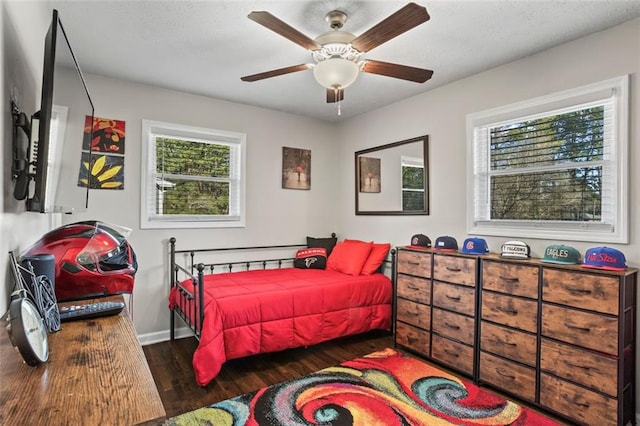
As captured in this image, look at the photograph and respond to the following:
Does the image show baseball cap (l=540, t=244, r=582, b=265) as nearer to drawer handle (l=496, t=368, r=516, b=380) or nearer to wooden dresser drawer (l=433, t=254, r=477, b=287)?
wooden dresser drawer (l=433, t=254, r=477, b=287)

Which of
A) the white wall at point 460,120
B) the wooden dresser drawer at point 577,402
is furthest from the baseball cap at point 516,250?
the wooden dresser drawer at point 577,402

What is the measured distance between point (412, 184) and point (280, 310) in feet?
6.07

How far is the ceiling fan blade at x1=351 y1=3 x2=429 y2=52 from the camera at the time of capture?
1.59 meters

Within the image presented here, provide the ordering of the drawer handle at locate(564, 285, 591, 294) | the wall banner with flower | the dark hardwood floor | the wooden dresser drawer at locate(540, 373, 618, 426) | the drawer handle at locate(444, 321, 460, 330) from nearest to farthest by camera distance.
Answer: the wooden dresser drawer at locate(540, 373, 618, 426) → the drawer handle at locate(564, 285, 591, 294) → the dark hardwood floor → the drawer handle at locate(444, 321, 460, 330) → the wall banner with flower

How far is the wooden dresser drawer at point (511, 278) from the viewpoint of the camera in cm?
228

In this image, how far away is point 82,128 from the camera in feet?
6.04

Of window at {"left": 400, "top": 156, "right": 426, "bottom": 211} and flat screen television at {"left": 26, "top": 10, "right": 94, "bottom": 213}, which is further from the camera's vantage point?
window at {"left": 400, "top": 156, "right": 426, "bottom": 211}

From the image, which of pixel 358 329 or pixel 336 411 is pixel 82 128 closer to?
pixel 336 411

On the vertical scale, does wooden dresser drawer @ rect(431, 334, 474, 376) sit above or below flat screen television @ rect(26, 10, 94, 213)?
below

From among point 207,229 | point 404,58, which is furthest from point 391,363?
point 404,58

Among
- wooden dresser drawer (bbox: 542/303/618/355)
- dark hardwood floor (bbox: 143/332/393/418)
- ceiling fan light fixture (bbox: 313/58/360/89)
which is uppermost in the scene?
ceiling fan light fixture (bbox: 313/58/360/89)

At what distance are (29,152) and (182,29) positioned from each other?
1358 mm

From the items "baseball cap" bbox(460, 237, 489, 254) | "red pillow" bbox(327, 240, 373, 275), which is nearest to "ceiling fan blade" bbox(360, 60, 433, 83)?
"baseball cap" bbox(460, 237, 489, 254)

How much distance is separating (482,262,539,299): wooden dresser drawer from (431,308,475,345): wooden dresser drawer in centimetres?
34
